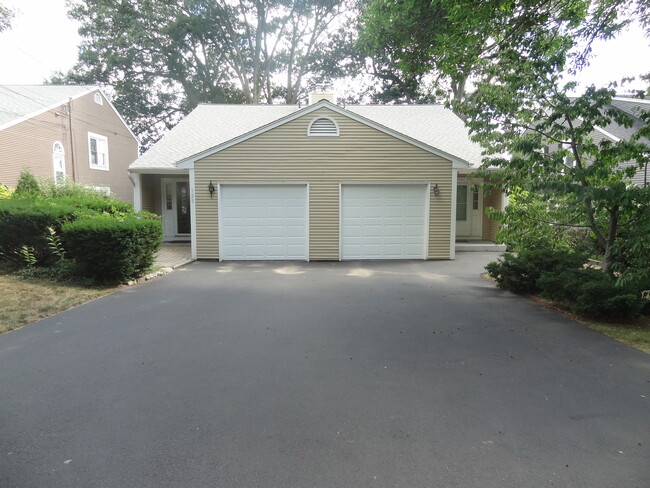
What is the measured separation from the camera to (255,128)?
1397cm

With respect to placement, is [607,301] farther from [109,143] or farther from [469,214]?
[109,143]

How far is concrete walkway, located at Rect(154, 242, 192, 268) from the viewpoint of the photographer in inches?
449

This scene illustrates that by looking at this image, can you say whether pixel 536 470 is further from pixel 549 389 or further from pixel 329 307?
pixel 329 307

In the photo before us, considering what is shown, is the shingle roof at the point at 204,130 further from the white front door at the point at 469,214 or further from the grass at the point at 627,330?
the grass at the point at 627,330

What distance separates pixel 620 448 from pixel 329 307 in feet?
14.8

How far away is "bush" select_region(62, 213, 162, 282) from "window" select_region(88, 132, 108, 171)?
53.7 feet

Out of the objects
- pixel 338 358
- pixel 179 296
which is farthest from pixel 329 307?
pixel 179 296

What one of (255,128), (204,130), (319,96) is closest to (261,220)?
(255,128)

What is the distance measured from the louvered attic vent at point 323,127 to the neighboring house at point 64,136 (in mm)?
10095

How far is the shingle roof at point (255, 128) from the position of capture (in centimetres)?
1488

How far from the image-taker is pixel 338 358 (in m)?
4.57

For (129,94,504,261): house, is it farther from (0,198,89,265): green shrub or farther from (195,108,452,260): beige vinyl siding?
(0,198,89,265): green shrub

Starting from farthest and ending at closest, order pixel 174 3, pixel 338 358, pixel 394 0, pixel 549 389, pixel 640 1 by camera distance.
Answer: pixel 174 3, pixel 394 0, pixel 640 1, pixel 338 358, pixel 549 389

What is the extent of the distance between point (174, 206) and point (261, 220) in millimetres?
5866
